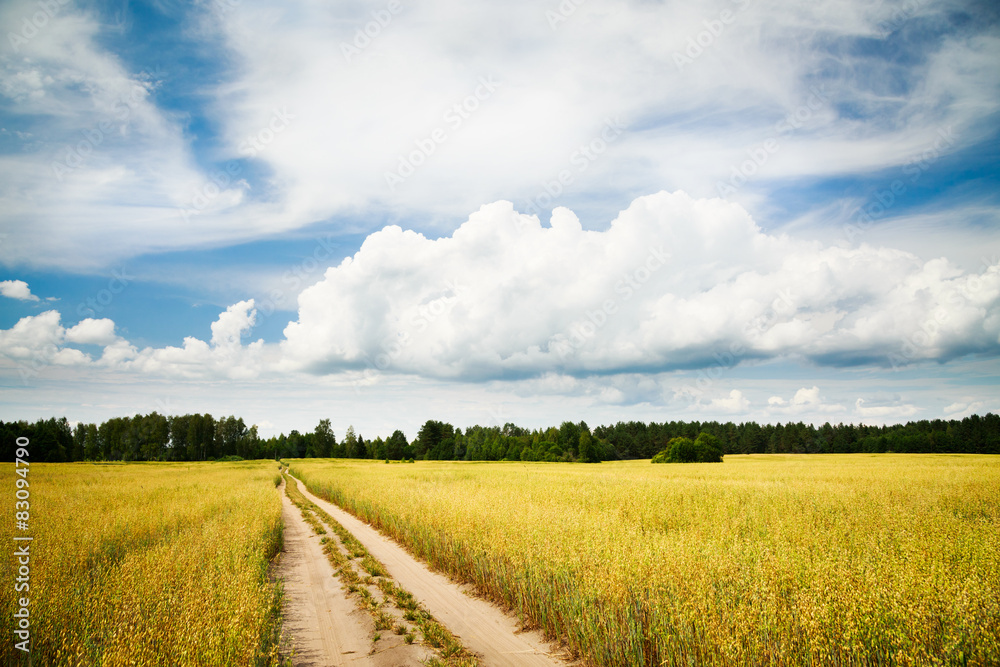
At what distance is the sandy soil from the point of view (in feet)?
23.4

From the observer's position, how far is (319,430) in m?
134

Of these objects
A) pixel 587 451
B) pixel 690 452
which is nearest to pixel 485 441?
pixel 587 451

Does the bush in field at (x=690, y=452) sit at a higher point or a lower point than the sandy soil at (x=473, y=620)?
lower

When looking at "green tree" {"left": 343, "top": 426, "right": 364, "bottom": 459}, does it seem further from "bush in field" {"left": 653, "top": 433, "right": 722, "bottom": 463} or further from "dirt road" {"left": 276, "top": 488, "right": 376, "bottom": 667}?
"dirt road" {"left": 276, "top": 488, "right": 376, "bottom": 667}

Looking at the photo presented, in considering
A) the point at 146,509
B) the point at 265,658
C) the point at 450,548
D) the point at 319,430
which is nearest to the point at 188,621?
the point at 265,658

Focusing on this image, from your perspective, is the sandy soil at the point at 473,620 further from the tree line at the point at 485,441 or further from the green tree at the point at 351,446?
the green tree at the point at 351,446

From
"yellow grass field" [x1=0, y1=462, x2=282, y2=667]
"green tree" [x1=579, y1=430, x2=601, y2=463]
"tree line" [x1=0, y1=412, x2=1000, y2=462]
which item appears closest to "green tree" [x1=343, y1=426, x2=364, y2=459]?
"tree line" [x1=0, y1=412, x2=1000, y2=462]

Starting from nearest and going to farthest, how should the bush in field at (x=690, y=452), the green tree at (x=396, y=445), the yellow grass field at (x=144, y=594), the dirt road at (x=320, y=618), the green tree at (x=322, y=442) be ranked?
the yellow grass field at (x=144, y=594)
the dirt road at (x=320, y=618)
the bush in field at (x=690, y=452)
the green tree at (x=396, y=445)
the green tree at (x=322, y=442)

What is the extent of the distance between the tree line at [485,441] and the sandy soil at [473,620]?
3055 inches

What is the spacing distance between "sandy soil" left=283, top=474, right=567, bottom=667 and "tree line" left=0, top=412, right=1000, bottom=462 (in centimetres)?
7759

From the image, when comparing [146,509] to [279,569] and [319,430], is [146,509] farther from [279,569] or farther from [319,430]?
[319,430]

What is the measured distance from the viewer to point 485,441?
400 ft

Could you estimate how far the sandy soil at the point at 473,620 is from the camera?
23.4ft

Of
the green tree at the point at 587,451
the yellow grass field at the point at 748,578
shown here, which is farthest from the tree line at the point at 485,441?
the yellow grass field at the point at 748,578
